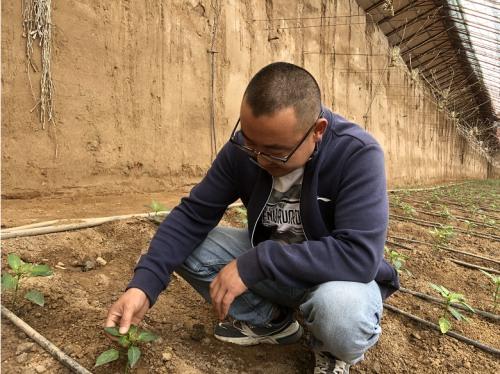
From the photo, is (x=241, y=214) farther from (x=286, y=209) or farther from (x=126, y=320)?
(x=126, y=320)

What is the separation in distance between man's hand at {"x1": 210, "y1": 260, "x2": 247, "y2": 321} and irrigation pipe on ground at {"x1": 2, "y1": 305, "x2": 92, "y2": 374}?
425mm

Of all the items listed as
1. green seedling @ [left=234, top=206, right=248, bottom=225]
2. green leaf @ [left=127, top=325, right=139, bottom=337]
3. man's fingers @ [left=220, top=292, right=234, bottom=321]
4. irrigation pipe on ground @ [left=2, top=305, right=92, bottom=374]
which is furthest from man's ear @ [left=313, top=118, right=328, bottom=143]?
green seedling @ [left=234, top=206, right=248, bottom=225]

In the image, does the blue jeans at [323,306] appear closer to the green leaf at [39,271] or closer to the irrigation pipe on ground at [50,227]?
the green leaf at [39,271]

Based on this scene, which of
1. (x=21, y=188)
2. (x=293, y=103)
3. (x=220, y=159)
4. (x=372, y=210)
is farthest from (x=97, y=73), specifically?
(x=372, y=210)

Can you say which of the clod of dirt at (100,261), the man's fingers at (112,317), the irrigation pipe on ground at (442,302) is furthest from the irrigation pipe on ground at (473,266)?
the man's fingers at (112,317)

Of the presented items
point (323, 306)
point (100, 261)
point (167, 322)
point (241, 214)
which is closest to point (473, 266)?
point (241, 214)

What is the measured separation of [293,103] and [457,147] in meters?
20.1

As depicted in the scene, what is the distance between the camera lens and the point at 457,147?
62.5ft

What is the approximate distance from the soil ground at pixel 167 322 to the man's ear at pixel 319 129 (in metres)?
0.89

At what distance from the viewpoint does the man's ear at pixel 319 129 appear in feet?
4.71

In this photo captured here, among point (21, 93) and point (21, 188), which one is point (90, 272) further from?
point (21, 93)

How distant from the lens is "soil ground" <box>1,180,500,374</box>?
144 centimetres

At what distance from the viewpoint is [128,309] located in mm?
1312

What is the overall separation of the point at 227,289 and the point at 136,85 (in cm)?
305
